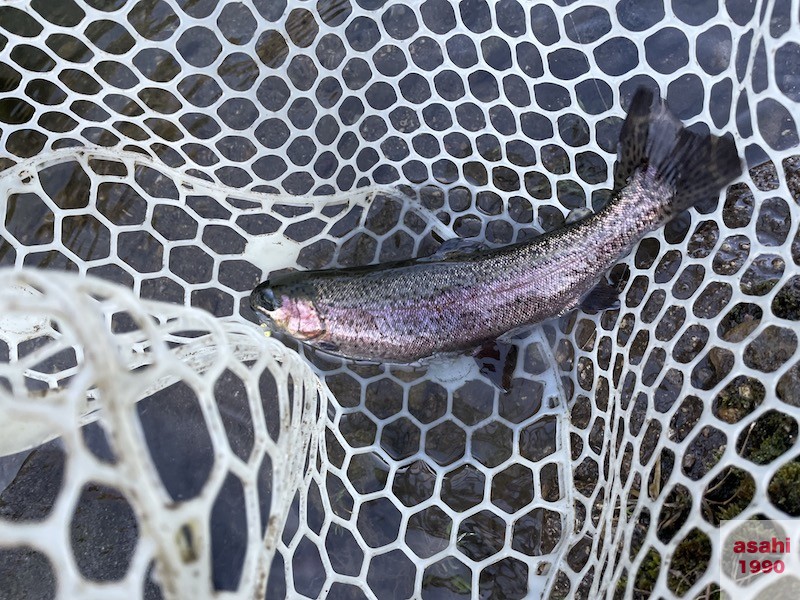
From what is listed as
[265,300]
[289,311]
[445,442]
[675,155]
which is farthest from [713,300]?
[265,300]

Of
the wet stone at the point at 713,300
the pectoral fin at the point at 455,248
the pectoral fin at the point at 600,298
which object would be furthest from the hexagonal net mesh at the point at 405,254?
the pectoral fin at the point at 455,248

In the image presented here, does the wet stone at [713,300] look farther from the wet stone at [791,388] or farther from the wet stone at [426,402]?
the wet stone at [426,402]

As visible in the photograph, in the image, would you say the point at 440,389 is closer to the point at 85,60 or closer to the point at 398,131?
the point at 398,131

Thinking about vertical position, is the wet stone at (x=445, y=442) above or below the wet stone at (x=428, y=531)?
above

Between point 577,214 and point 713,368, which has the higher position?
point 577,214

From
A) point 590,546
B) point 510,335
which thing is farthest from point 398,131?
point 590,546

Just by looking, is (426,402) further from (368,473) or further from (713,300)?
(713,300)

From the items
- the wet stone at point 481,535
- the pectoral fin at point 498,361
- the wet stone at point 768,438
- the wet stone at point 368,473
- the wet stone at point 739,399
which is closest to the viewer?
the wet stone at point 768,438
